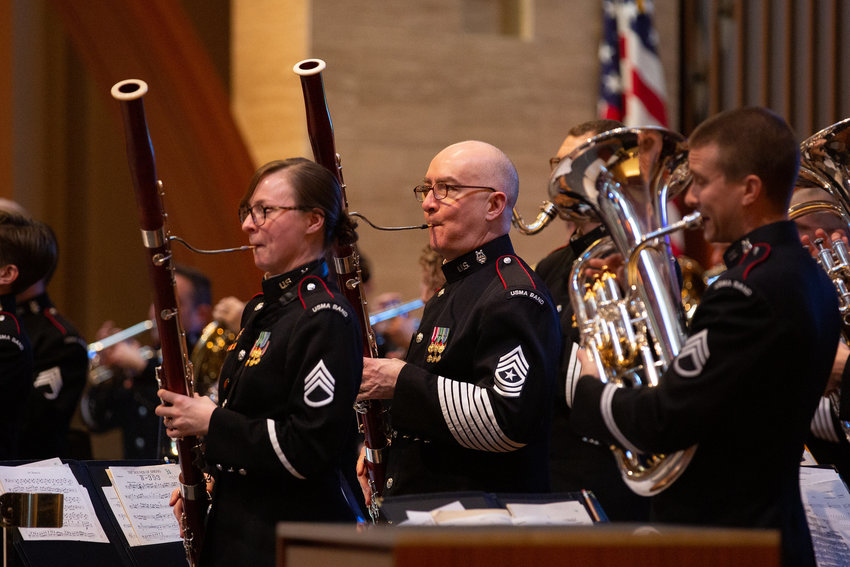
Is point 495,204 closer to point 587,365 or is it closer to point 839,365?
point 587,365

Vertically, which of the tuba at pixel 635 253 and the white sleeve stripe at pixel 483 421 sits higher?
the tuba at pixel 635 253

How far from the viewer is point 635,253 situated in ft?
7.47

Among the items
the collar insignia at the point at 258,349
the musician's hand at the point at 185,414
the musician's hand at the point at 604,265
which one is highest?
the musician's hand at the point at 604,265

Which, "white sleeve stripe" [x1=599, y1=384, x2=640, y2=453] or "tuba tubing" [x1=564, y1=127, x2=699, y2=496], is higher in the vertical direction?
"tuba tubing" [x1=564, y1=127, x2=699, y2=496]

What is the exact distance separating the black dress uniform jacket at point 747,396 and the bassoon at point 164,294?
99cm

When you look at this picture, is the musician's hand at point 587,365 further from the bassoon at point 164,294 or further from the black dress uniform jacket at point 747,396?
the bassoon at point 164,294

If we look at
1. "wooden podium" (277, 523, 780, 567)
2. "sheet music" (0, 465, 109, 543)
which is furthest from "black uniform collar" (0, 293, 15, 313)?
"wooden podium" (277, 523, 780, 567)

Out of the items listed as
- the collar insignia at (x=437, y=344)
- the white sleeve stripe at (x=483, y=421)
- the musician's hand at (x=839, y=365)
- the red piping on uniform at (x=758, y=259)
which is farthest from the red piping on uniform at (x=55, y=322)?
the red piping on uniform at (x=758, y=259)

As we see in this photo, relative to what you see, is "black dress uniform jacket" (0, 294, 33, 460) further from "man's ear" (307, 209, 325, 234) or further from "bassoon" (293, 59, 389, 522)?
"man's ear" (307, 209, 325, 234)

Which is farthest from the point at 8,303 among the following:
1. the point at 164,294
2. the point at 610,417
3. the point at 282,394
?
the point at 610,417

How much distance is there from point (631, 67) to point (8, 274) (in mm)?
4485

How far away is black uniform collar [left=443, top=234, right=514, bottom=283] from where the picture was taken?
112 inches

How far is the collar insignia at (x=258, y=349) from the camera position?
2492 millimetres

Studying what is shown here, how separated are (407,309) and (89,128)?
332 cm
